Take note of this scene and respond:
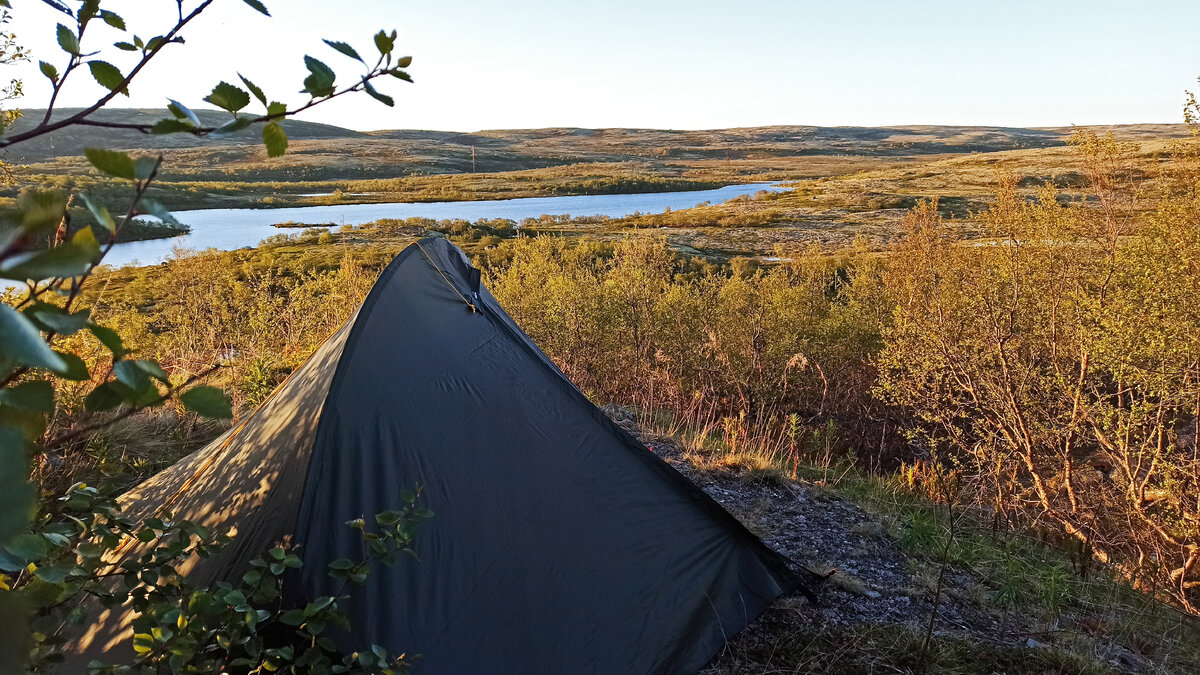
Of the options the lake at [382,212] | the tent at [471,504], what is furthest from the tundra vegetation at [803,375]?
the lake at [382,212]

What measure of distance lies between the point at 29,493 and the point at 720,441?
25.2ft

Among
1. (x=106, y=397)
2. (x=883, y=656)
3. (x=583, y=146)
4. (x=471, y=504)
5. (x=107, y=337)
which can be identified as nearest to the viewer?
(x=107, y=337)

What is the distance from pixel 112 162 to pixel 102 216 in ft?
0.33

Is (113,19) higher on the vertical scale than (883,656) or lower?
higher

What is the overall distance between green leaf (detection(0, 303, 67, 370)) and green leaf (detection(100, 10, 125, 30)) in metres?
0.78

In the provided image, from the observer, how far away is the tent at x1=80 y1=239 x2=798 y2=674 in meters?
3.20

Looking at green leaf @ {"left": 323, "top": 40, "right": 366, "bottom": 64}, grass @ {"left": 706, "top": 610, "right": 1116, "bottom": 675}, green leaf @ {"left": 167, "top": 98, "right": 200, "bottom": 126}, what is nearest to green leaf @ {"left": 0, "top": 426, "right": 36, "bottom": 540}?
green leaf @ {"left": 167, "top": 98, "right": 200, "bottom": 126}

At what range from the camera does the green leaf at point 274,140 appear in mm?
938

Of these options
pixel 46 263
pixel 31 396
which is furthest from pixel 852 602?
pixel 46 263

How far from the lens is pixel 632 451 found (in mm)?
4129

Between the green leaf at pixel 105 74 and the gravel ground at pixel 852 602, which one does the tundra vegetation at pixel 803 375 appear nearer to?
the green leaf at pixel 105 74

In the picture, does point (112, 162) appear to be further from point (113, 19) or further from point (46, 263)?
point (113, 19)

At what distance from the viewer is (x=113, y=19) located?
1.00 m

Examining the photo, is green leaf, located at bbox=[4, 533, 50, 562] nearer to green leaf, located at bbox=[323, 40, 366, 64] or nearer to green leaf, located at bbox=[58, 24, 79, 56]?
green leaf, located at bbox=[58, 24, 79, 56]
